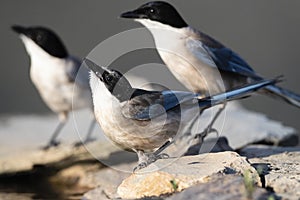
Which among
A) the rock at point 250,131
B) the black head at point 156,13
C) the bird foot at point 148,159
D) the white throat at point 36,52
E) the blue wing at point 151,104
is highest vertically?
the black head at point 156,13

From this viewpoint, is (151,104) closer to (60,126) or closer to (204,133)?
(204,133)

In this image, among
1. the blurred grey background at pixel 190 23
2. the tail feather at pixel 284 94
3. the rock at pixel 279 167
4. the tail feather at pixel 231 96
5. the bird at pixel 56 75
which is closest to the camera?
the rock at pixel 279 167

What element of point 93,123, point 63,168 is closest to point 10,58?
point 93,123

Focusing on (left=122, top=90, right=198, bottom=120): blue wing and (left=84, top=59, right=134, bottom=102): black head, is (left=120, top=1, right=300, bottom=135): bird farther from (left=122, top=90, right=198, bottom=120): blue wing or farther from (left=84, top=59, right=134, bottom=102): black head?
(left=84, top=59, right=134, bottom=102): black head

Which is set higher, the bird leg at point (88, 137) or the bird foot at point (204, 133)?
the bird foot at point (204, 133)

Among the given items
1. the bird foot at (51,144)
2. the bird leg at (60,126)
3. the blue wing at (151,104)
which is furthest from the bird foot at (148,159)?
the bird leg at (60,126)

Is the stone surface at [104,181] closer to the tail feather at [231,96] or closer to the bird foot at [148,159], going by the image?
the bird foot at [148,159]

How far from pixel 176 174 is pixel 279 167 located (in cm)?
91

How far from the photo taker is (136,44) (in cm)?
785

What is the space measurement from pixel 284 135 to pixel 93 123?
6.80ft

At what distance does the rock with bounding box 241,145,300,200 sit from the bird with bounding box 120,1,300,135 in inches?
24.7

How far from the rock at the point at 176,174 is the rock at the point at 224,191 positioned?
0.32 metres

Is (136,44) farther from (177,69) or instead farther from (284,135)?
(284,135)

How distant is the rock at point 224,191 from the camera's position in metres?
4.07
